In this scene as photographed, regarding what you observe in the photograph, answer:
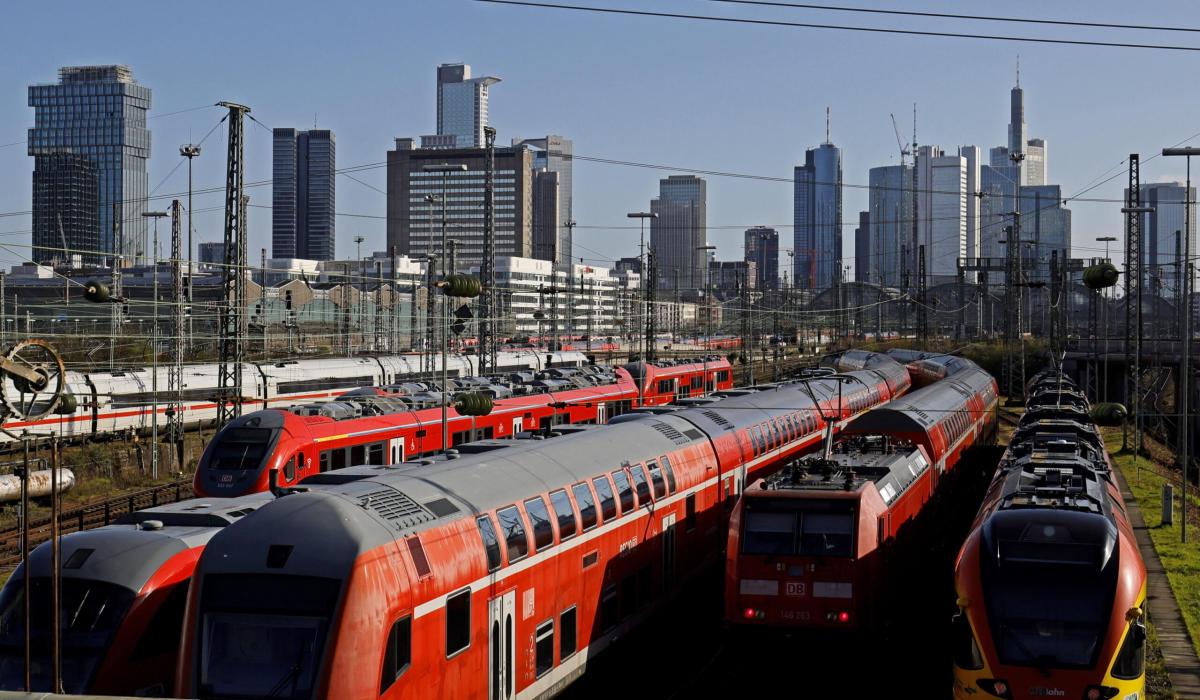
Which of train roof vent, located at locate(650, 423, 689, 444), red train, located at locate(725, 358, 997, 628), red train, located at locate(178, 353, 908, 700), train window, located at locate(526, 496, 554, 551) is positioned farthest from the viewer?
train roof vent, located at locate(650, 423, 689, 444)

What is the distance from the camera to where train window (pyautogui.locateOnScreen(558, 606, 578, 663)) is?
16438mm

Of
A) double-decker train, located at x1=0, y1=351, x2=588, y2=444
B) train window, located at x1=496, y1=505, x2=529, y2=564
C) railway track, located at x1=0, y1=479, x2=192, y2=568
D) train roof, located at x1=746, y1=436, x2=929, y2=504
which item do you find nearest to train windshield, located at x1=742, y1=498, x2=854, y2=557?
train roof, located at x1=746, y1=436, x2=929, y2=504

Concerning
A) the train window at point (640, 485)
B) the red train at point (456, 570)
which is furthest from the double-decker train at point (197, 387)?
the train window at point (640, 485)

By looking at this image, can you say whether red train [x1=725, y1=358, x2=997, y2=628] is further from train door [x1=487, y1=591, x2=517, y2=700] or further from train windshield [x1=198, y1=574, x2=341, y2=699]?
train windshield [x1=198, y1=574, x2=341, y2=699]

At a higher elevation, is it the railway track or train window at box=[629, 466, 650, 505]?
train window at box=[629, 466, 650, 505]

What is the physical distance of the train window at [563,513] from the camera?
54.7ft

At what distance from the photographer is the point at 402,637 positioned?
1230cm

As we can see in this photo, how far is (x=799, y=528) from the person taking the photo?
17734mm

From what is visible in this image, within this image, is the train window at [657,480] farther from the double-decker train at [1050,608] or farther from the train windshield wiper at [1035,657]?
the train windshield wiper at [1035,657]

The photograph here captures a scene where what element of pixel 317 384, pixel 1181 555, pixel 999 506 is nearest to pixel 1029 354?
pixel 317 384

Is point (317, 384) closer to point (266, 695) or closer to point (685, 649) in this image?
point (685, 649)

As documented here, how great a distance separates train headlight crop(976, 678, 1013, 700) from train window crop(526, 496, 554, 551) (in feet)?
18.7

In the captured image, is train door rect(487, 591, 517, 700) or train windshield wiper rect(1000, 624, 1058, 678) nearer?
train windshield wiper rect(1000, 624, 1058, 678)

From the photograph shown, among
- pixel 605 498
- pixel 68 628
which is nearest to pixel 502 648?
pixel 605 498
